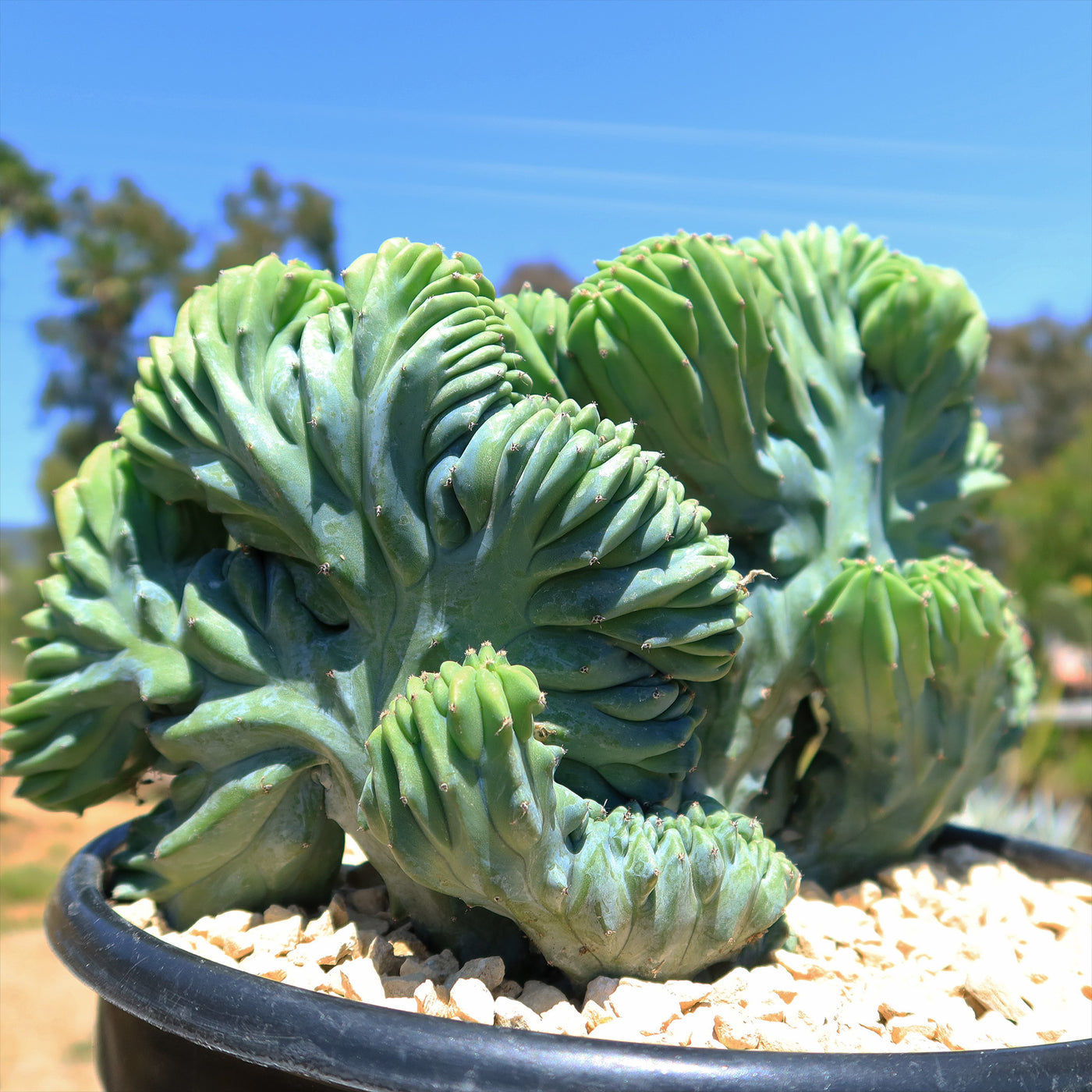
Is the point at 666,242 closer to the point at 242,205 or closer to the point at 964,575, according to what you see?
the point at 964,575

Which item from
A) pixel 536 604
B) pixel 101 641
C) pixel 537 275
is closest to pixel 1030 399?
pixel 537 275

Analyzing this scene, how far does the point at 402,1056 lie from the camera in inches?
42.7

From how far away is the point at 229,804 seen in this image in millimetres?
1531

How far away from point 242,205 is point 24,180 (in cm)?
373

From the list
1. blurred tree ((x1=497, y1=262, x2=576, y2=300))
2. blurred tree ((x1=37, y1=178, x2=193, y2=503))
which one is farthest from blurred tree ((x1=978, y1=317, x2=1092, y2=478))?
blurred tree ((x1=37, y1=178, x2=193, y2=503))

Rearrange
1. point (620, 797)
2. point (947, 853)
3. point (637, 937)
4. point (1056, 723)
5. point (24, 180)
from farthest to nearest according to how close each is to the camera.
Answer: point (24, 180), point (1056, 723), point (947, 853), point (620, 797), point (637, 937)

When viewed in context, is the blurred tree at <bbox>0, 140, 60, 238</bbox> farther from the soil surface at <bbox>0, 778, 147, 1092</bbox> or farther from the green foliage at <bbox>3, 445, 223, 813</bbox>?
the green foliage at <bbox>3, 445, 223, 813</bbox>

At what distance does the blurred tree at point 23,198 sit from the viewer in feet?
41.0

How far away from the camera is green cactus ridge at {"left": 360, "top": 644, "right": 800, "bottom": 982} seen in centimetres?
121

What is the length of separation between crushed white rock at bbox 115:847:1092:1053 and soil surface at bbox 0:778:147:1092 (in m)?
2.57

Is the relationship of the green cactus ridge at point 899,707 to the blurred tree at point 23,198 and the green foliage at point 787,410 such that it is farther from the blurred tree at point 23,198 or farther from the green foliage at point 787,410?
the blurred tree at point 23,198

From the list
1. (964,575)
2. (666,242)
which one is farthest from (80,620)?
(964,575)

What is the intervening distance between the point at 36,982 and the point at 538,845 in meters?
6.02

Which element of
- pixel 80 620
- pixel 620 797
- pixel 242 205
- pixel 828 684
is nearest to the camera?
pixel 620 797
